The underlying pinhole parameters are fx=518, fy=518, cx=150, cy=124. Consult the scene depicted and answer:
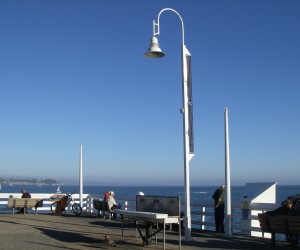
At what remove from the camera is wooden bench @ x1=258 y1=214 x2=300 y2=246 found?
11.1 m

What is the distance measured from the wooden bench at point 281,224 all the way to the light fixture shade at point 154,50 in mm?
4603

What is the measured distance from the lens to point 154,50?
12750 mm

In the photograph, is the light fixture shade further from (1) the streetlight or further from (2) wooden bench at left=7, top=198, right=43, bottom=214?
(2) wooden bench at left=7, top=198, right=43, bottom=214

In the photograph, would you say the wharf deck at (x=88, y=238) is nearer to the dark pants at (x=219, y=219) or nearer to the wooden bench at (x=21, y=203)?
the dark pants at (x=219, y=219)

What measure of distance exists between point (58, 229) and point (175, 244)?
421 cm

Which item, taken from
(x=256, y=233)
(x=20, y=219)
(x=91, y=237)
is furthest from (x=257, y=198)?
(x=20, y=219)

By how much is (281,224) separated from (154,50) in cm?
508

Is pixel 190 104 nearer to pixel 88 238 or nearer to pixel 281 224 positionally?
pixel 281 224

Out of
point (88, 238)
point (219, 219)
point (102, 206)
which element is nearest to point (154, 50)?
point (88, 238)

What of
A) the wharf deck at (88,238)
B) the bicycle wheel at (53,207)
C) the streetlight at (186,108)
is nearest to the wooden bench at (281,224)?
the wharf deck at (88,238)

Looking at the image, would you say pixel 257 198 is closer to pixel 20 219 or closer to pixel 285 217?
pixel 285 217

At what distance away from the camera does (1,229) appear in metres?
14.1

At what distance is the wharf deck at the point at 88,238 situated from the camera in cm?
1140

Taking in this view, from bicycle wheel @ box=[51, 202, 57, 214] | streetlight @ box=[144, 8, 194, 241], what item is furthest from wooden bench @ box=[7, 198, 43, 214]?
streetlight @ box=[144, 8, 194, 241]
